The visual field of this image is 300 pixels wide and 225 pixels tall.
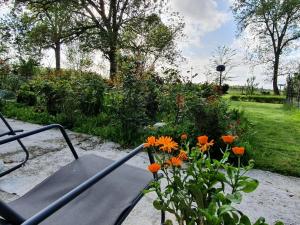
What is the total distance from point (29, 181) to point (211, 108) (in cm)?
265

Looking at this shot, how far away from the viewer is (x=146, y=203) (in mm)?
2705

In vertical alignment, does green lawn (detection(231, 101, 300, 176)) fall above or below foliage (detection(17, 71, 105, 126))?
below

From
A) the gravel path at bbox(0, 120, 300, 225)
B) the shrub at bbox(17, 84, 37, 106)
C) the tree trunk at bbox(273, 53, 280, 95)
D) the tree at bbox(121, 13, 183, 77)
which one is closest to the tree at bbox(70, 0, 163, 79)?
the tree at bbox(121, 13, 183, 77)

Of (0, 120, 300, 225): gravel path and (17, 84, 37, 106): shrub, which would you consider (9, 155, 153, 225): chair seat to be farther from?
(17, 84, 37, 106): shrub

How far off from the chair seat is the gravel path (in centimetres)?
54

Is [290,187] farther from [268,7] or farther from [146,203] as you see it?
[268,7]

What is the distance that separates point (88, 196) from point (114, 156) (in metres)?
2.30

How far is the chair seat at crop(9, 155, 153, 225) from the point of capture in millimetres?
1587

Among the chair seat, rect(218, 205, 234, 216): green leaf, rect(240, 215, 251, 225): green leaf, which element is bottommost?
the chair seat

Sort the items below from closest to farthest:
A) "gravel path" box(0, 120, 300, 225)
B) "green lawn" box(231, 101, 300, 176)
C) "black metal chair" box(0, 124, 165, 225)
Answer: "black metal chair" box(0, 124, 165, 225)
"gravel path" box(0, 120, 300, 225)
"green lawn" box(231, 101, 300, 176)

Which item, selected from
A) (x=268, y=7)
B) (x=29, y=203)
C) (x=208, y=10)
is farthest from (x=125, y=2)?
(x=29, y=203)

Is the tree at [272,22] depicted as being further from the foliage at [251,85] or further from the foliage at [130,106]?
the foliage at [130,106]

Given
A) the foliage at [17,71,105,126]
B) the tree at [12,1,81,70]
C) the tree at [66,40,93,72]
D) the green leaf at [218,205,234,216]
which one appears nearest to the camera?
the green leaf at [218,205,234,216]

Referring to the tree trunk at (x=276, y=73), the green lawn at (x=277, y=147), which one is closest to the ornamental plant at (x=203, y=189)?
the green lawn at (x=277, y=147)
